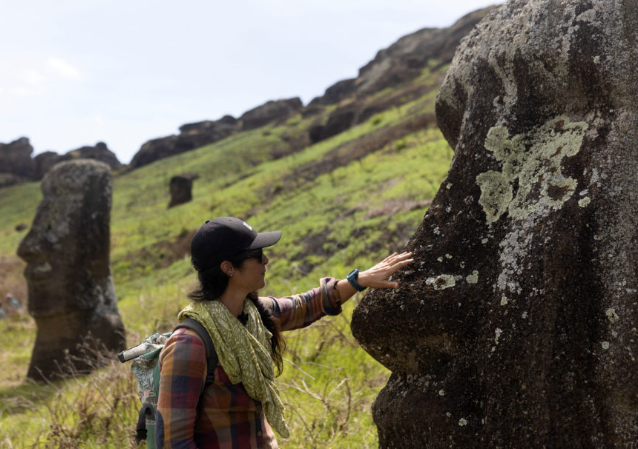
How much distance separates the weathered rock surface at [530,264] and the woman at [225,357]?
30 cm

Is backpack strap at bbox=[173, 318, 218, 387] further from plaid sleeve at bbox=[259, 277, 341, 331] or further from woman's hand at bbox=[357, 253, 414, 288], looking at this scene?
woman's hand at bbox=[357, 253, 414, 288]

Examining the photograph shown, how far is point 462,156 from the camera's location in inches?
109

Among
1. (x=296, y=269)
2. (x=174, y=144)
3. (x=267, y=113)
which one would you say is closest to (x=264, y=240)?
(x=296, y=269)

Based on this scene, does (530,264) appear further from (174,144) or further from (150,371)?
(174,144)

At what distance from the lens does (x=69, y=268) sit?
8.90 metres

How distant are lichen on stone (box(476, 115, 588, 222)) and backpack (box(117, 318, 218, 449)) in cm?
140

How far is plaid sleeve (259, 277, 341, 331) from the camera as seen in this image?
9.35ft

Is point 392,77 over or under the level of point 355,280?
over

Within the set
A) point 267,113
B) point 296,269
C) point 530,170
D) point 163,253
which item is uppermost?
point 267,113

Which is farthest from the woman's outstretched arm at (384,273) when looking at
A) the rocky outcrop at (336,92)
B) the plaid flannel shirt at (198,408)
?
the rocky outcrop at (336,92)

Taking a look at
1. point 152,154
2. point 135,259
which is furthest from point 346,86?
point 135,259

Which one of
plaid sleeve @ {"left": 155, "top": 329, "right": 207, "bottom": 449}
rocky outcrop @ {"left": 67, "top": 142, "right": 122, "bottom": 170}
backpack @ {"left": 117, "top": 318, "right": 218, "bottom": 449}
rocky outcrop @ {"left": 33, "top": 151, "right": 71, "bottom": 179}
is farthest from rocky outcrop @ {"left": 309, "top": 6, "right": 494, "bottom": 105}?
plaid sleeve @ {"left": 155, "top": 329, "right": 207, "bottom": 449}

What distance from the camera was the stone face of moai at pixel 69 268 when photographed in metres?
8.82

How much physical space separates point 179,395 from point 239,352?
29 cm
